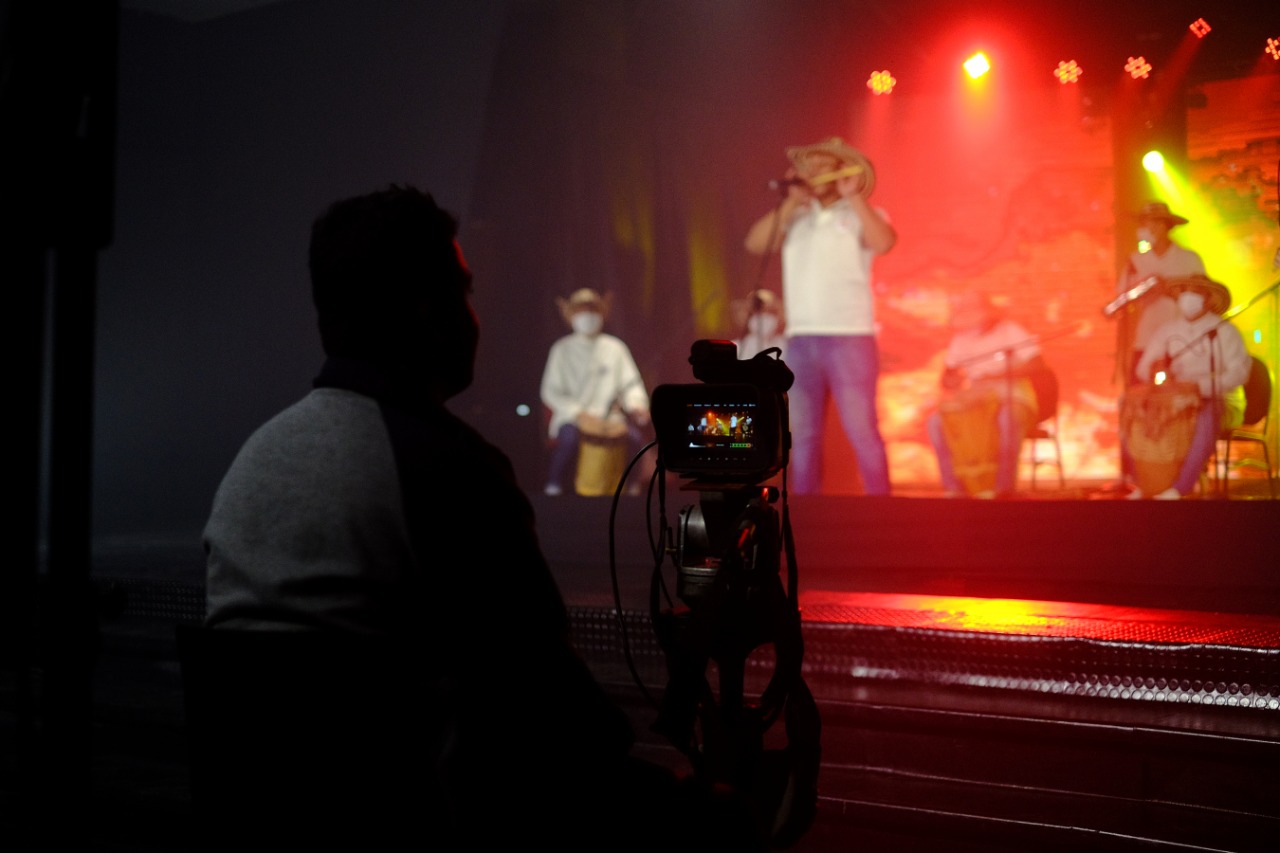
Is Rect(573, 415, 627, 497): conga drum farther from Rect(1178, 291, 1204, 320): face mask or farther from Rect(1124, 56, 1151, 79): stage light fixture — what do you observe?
Rect(1124, 56, 1151, 79): stage light fixture

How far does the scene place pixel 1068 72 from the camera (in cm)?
496

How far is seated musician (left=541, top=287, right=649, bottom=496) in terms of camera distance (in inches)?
230

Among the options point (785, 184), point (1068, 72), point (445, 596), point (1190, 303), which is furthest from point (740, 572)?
point (1068, 72)

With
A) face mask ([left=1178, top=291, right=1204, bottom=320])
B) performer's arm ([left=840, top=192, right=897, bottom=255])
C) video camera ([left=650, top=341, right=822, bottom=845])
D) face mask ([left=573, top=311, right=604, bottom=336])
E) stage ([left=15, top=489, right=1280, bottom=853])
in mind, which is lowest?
stage ([left=15, top=489, right=1280, bottom=853])

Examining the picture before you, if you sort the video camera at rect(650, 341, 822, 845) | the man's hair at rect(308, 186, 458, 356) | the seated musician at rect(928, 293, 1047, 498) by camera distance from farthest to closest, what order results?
1. the seated musician at rect(928, 293, 1047, 498)
2. the video camera at rect(650, 341, 822, 845)
3. the man's hair at rect(308, 186, 458, 356)

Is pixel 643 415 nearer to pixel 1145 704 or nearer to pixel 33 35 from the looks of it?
pixel 1145 704

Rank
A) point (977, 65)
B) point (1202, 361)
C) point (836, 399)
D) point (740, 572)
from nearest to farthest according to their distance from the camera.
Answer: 1. point (740, 572)
2. point (1202, 361)
3. point (977, 65)
4. point (836, 399)

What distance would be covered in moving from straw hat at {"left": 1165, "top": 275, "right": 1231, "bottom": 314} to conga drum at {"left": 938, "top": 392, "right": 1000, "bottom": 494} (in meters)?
0.89

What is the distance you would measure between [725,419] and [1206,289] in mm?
3652

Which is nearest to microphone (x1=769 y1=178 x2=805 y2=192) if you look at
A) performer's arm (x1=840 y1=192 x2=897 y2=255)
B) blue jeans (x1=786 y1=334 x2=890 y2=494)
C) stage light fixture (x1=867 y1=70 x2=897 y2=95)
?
performer's arm (x1=840 y1=192 x2=897 y2=255)

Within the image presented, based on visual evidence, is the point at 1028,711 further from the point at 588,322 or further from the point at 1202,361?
the point at 588,322

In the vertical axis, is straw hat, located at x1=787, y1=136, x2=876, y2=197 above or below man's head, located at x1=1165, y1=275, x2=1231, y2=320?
above

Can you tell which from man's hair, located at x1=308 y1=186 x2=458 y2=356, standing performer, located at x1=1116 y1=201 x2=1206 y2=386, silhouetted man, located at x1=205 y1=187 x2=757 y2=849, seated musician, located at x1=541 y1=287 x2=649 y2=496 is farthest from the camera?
seated musician, located at x1=541 y1=287 x2=649 y2=496

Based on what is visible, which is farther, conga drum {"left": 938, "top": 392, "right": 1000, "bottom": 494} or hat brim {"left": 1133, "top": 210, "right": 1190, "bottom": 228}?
conga drum {"left": 938, "top": 392, "right": 1000, "bottom": 494}
